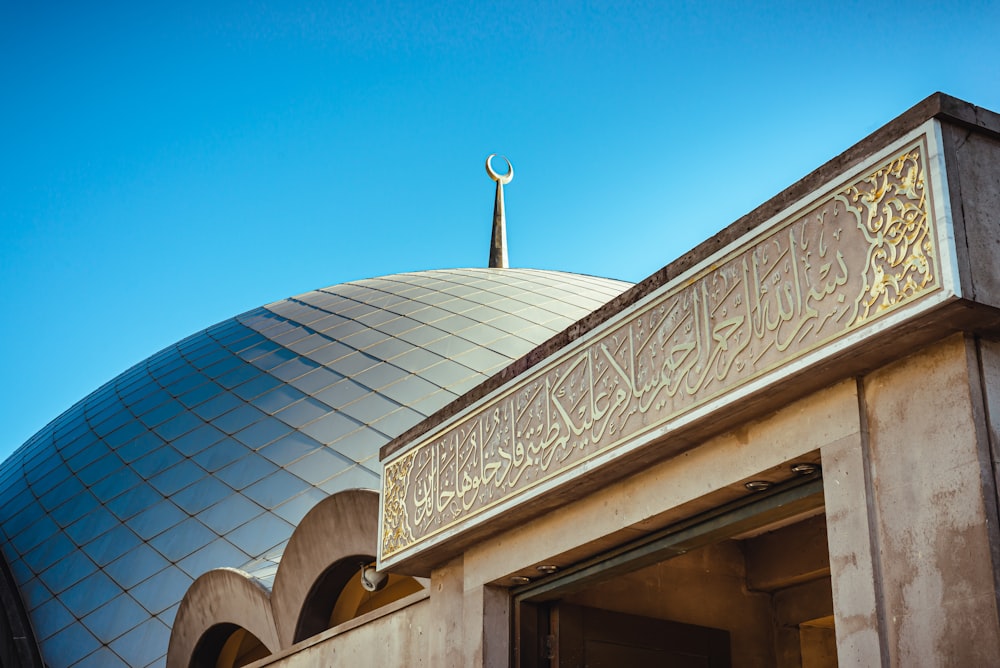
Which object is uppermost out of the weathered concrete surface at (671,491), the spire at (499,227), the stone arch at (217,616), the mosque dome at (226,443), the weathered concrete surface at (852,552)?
the spire at (499,227)

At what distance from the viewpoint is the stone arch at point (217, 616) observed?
977 cm

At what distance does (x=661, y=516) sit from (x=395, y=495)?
89.2 inches

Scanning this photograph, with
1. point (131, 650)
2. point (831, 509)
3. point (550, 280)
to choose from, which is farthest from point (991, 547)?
point (550, 280)

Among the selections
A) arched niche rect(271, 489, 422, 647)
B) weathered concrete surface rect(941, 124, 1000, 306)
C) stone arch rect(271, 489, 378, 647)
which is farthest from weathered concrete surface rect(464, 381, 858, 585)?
arched niche rect(271, 489, 422, 647)

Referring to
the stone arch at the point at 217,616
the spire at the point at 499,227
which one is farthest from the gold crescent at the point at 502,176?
the stone arch at the point at 217,616

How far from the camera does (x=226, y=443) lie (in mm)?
15023

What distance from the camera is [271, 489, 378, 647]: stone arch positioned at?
850 centimetres

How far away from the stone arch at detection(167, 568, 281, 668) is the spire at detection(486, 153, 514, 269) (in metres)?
13.6

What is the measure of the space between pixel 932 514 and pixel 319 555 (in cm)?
614

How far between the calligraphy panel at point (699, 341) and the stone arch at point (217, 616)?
360cm

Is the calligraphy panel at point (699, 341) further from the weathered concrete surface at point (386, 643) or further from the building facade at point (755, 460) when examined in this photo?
the weathered concrete surface at point (386, 643)

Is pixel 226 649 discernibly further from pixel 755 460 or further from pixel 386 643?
pixel 755 460

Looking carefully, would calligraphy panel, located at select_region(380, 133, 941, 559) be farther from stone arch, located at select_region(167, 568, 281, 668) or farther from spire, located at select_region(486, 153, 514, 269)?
spire, located at select_region(486, 153, 514, 269)

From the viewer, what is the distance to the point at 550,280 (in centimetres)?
1998
